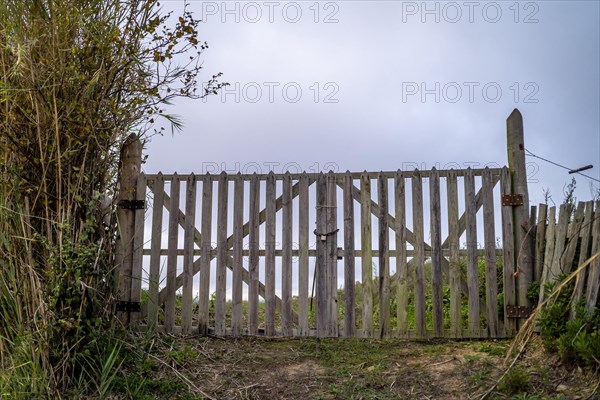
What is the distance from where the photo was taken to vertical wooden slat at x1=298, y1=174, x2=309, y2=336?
6.85m

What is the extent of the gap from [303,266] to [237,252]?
2.61 feet

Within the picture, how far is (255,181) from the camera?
23.1ft

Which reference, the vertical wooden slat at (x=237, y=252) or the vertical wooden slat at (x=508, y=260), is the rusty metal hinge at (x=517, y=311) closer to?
the vertical wooden slat at (x=508, y=260)

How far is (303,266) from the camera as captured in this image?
6.89m

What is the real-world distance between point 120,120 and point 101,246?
1244mm

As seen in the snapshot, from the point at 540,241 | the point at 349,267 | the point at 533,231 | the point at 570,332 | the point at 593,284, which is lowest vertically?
the point at 570,332

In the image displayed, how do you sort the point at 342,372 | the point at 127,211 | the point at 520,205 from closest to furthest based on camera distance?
the point at 342,372
the point at 520,205
the point at 127,211

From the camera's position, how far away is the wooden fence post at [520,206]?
6781mm

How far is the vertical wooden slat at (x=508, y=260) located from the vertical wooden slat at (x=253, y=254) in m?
2.86

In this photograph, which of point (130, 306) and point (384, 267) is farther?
point (130, 306)

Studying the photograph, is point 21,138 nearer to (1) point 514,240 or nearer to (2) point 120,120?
(2) point 120,120

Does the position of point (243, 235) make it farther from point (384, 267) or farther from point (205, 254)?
point (384, 267)

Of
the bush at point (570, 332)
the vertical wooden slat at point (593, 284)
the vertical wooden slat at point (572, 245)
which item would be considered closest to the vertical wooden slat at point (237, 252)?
the bush at point (570, 332)

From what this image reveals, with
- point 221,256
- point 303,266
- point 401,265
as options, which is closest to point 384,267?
point 401,265
